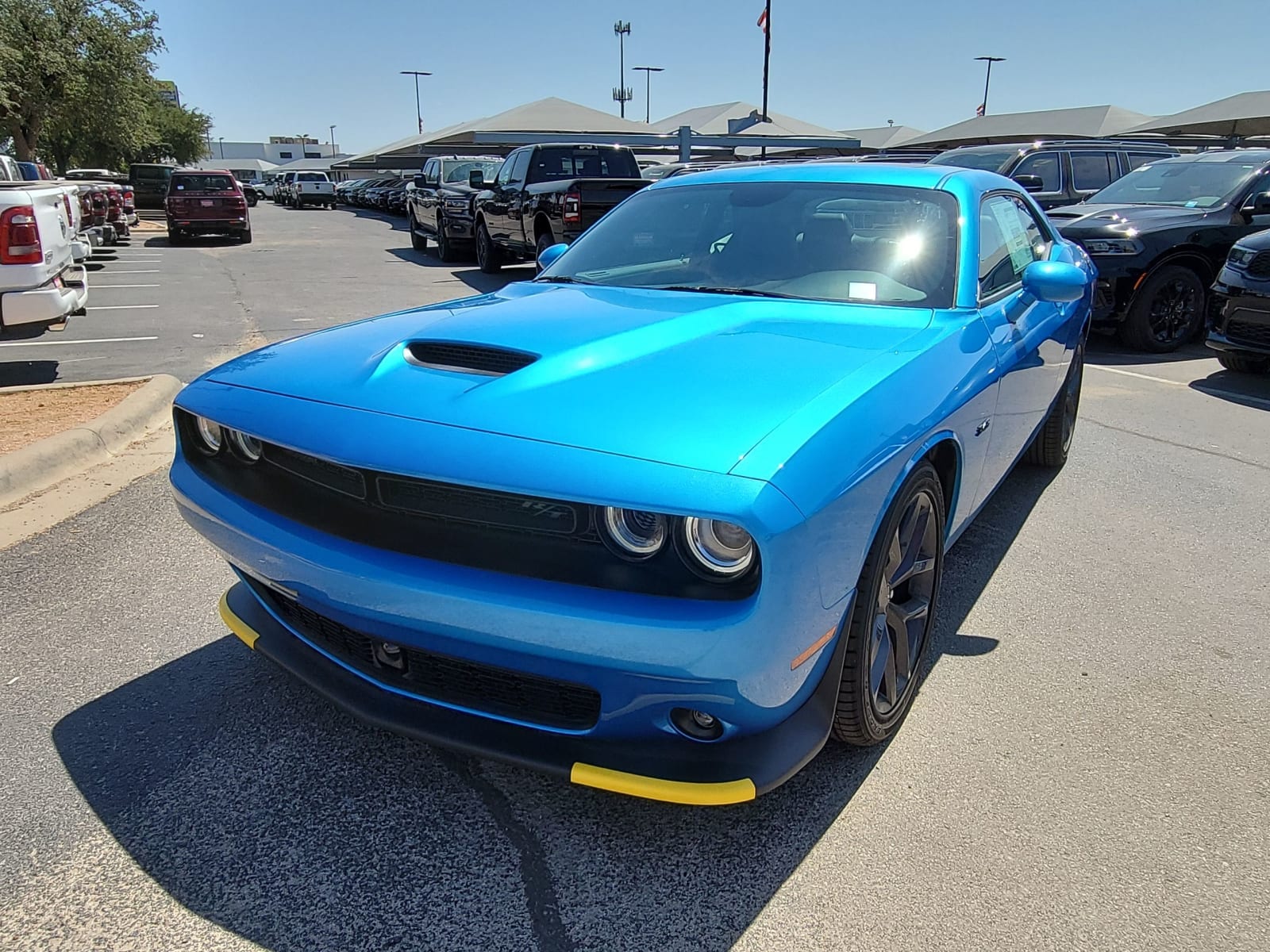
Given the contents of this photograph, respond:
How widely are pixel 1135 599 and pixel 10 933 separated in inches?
145

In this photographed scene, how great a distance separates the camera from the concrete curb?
439cm

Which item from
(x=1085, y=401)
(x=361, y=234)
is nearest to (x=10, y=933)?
(x=1085, y=401)

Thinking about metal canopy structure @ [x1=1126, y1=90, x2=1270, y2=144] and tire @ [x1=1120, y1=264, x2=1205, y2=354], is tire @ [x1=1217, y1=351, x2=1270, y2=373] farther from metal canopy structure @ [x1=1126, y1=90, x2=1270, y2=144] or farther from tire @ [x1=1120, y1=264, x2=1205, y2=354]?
metal canopy structure @ [x1=1126, y1=90, x2=1270, y2=144]

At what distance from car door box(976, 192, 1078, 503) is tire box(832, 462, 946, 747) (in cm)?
66

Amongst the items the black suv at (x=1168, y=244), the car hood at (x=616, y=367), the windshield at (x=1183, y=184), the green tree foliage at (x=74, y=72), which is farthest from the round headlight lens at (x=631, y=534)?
the green tree foliage at (x=74, y=72)

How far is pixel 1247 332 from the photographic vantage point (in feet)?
22.8

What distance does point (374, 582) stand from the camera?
1949 mm

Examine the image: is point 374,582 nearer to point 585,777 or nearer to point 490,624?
point 490,624

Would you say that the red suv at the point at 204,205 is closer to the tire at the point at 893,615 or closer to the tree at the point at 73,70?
the tree at the point at 73,70

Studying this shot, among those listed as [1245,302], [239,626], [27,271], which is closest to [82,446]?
[27,271]

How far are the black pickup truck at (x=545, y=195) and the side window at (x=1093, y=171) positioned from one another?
561 centimetres

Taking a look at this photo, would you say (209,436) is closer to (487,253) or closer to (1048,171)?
(1048,171)

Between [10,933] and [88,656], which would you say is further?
[88,656]

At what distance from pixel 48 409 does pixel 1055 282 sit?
587 cm
